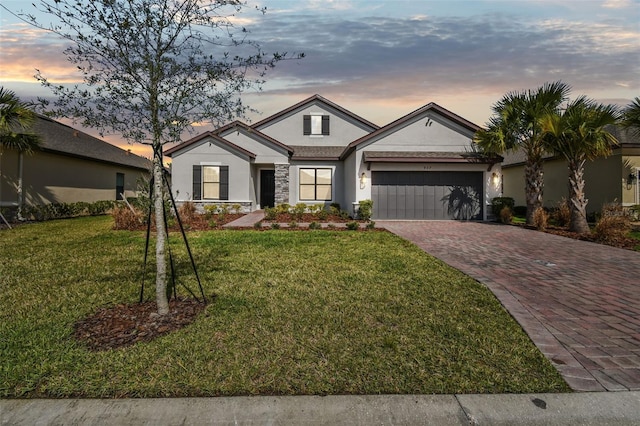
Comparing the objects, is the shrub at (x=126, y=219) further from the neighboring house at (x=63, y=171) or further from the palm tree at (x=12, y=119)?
the palm tree at (x=12, y=119)

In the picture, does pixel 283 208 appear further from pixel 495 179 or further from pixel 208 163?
pixel 495 179

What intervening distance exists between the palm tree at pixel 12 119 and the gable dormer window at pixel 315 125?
Result: 13.8 metres

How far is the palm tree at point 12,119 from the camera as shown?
44.9 ft

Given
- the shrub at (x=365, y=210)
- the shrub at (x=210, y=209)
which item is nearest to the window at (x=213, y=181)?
the shrub at (x=210, y=209)

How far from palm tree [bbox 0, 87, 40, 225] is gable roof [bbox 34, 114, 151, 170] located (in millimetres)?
1014

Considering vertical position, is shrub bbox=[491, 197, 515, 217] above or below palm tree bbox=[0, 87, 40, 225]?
below

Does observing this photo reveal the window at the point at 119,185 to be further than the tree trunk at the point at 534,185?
Yes

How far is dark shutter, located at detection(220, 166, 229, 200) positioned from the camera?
18.8m

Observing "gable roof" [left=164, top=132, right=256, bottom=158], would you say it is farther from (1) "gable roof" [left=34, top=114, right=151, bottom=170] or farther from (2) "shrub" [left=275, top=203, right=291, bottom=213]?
(2) "shrub" [left=275, top=203, right=291, bottom=213]

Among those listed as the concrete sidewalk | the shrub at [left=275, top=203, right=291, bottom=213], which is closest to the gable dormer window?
the shrub at [left=275, top=203, right=291, bottom=213]

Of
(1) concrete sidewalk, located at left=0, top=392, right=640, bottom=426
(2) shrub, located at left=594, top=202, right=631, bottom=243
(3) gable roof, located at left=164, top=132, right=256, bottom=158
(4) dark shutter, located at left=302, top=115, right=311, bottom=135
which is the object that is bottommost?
(1) concrete sidewalk, located at left=0, top=392, right=640, bottom=426

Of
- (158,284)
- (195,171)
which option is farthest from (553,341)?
(195,171)

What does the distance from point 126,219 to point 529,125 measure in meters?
17.2

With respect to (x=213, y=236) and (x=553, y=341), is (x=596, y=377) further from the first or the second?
(x=213, y=236)
